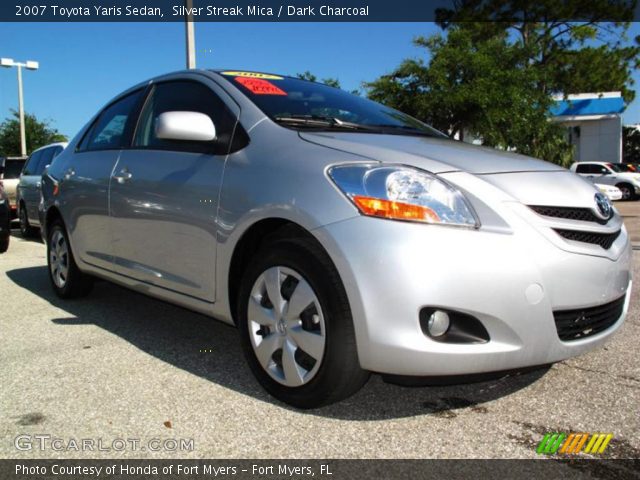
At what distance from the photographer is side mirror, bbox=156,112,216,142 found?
2.95m

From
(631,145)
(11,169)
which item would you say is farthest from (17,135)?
(631,145)

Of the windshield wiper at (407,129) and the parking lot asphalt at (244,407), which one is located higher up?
the windshield wiper at (407,129)

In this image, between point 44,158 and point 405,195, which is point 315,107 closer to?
point 405,195

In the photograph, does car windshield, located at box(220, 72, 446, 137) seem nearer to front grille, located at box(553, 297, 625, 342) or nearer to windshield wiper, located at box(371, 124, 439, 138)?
windshield wiper, located at box(371, 124, 439, 138)

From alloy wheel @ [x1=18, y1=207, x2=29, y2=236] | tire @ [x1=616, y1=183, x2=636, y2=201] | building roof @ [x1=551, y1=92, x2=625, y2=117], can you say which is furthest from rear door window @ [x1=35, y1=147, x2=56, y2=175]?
building roof @ [x1=551, y1=92, x2=625, y2=117]

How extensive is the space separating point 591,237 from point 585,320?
0.35 meters

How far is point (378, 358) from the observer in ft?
7.47

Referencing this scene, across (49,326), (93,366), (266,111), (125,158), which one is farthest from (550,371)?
(49,326)

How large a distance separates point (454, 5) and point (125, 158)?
3065 centimetres

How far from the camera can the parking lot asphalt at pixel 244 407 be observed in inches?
89.9

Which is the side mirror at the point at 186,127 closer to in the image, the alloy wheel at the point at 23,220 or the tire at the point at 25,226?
the tire at the point at 25,226

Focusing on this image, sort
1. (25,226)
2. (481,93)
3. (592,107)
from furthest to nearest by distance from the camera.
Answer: (592,107)
(481,93)
(25,226)

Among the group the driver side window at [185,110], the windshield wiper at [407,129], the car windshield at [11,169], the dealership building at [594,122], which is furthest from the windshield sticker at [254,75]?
the dealership building at [594,122]

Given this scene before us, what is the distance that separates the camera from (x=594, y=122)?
1300 inches
